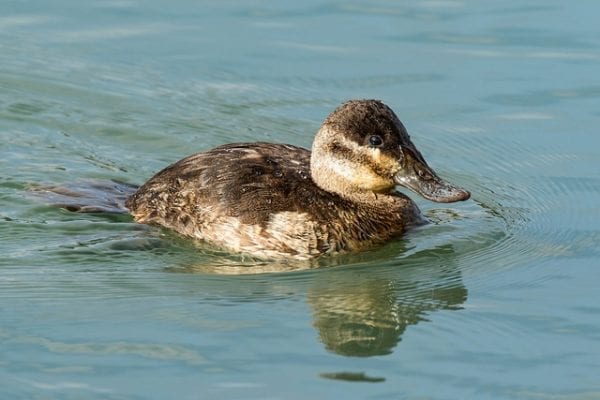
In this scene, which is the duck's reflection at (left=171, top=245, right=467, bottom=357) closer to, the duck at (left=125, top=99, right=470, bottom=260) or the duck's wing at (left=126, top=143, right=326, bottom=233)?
the duck at (left=125, top=99, right=470, bottom=260)

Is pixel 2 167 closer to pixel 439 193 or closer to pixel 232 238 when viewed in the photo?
pixel 232 238

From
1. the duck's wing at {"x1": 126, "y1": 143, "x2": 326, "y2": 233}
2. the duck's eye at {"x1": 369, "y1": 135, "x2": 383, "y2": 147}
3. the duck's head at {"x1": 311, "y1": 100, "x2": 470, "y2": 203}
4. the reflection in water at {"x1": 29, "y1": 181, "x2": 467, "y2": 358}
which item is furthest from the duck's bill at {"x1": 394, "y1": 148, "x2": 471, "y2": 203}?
the duck's wing at {"x1": 126, "y1": 143, "x2": 326, "y2": 233}

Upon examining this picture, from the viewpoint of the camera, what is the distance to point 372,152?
10.4 m

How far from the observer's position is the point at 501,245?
10.7 m

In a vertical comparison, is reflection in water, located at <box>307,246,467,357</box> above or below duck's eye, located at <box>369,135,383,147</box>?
below

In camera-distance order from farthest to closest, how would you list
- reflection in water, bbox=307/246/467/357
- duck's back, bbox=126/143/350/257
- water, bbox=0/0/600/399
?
duck's back, bbox=126/143/350/257, reflection in water, bbox=307/246/467/357, water, bbox=0/0/600/399

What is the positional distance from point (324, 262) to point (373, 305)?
0.93 m

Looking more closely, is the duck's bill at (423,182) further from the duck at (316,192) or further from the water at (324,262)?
the water at (324,262)

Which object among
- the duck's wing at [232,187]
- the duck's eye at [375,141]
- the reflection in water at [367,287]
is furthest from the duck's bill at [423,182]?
the duck's wing at [232,187]

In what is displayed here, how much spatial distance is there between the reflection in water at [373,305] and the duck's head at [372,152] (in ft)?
2.10

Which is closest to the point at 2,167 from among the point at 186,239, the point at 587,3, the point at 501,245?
the point at 186,239

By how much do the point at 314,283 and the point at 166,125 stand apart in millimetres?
3804

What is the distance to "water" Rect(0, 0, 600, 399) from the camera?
8.16 m

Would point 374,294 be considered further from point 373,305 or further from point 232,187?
point 232,187
